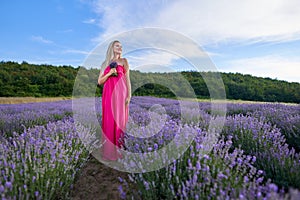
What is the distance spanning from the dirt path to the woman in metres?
0.36

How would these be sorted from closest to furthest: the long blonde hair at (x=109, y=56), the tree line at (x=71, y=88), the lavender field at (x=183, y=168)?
1. the lavender field at (x=183, y=168)
2. the long blonde hair at (x=109, y=56)
3. the tree line at (x=71, y=88)

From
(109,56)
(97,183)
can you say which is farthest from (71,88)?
A: (97,183)

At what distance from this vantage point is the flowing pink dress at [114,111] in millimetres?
3625

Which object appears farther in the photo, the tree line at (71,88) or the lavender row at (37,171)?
the tree line at (71,88)

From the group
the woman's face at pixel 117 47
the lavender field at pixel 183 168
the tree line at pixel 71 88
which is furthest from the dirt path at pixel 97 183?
the tree line at pixel 71 88

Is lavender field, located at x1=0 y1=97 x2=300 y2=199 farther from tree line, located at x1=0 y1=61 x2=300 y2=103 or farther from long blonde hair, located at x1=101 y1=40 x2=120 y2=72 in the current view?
tree line, located at x1=0 y1=61 x2=300 y2=103

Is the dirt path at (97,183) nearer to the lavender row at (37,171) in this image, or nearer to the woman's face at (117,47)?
the lavender row at (37,171)

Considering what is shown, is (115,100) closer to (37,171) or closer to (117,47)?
(117,47)

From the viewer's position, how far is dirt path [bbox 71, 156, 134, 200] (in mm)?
2565

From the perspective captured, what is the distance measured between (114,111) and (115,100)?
0.17 meters

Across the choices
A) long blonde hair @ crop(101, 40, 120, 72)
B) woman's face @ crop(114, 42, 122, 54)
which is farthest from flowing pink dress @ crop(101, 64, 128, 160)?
woman's face @ crop(114, 42, 122, 54)

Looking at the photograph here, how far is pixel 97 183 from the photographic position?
9.43 ft

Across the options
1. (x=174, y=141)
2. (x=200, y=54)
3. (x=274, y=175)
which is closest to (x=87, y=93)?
(x=200, y=54)

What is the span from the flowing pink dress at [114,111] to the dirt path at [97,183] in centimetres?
30
